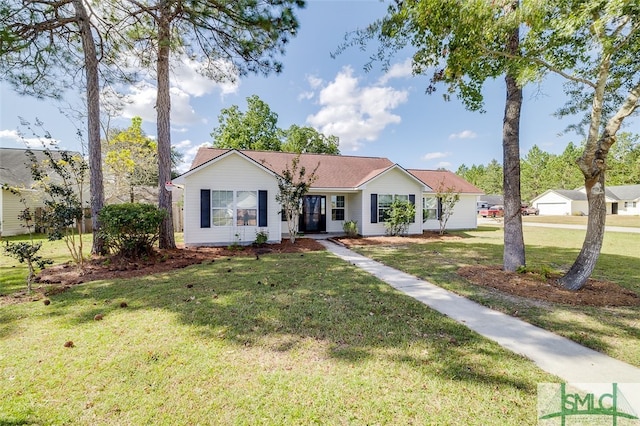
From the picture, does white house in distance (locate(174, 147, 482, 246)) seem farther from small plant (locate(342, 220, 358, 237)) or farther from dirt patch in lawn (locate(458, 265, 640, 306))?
dirt patch in lawn (locate(458, 265, 640, 306))

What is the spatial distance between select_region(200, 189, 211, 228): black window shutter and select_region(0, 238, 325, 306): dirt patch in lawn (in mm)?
1005

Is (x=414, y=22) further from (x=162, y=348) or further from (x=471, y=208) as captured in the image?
(x=471, y=208)

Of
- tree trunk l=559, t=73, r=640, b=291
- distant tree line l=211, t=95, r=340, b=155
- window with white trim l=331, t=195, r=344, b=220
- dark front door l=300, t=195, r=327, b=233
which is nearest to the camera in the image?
tree trunk l=559, t=73, r=640, b=291

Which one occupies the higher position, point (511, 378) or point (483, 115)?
point (483, 115)

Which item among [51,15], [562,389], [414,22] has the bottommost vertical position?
[562,389]

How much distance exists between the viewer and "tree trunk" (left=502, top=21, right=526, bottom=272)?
6.42 m

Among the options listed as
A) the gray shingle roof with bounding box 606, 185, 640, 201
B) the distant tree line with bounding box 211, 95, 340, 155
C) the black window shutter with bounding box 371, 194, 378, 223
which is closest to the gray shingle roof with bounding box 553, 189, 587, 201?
the gray shingle roof with bounding box 606, 185, 640, 201

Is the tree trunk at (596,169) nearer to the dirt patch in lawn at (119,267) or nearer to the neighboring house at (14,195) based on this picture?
the dirt patch in lawn at (119,267)

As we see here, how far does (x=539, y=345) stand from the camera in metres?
3.44

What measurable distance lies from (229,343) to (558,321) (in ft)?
15.3

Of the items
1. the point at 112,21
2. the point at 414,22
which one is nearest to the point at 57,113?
the point at 112,21

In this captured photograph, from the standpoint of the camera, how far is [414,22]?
5.18m

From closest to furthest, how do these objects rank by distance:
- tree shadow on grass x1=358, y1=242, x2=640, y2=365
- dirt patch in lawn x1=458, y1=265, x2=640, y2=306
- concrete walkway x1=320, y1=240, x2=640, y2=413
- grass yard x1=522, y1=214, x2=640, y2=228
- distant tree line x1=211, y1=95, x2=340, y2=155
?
1. concrete walkway x1=320, y1=240, x2=640, y2=413
2. tree shadow on grass x1=358, y1=242, x2=640, y2=365
3. dirt patch in lawn x1=458, y1=265, x2=640, y2=306
4. grass yard x1=522, y1=214, x2=640, y2=228
5. distant tree line x1=211, y1=95, x2=340, y2=155

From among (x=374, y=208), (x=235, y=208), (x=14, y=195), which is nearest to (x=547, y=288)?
(x=374, y=208)
